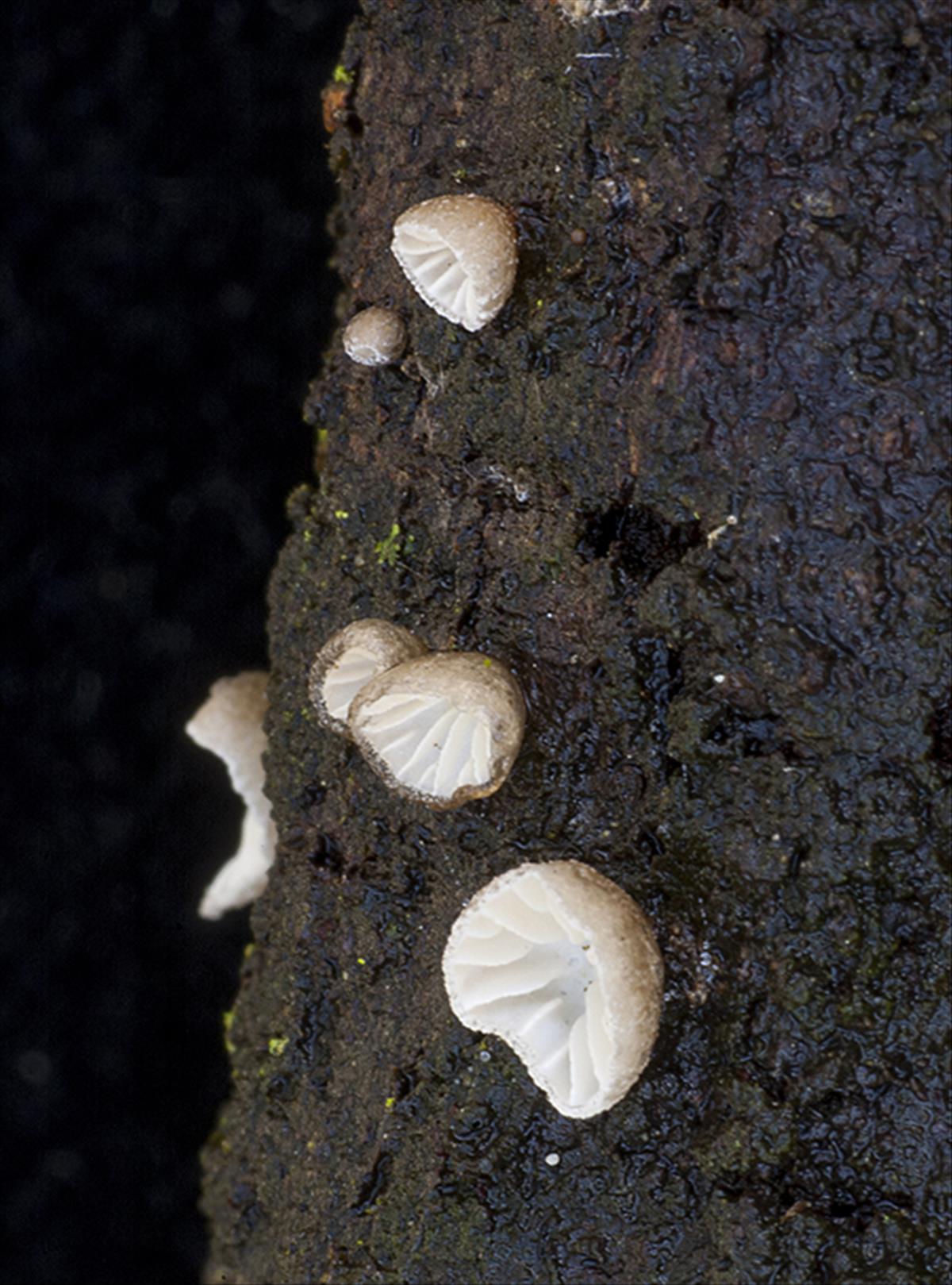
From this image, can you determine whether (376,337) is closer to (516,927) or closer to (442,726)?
(442,726)

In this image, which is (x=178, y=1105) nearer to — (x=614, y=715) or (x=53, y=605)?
(x=53, y=605)

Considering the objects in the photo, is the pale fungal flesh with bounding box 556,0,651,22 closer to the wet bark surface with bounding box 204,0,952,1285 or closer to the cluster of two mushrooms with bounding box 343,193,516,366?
the wet bark surface with bounding box 204,0,952,1285

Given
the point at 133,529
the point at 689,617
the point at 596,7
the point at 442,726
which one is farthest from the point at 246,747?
the point at 596,7

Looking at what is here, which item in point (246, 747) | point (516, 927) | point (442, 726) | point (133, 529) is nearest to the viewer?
point (516, 927)

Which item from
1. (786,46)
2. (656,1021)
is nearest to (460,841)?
(656,1021)

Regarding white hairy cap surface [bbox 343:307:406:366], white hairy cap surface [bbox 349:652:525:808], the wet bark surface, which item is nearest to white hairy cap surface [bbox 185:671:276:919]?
the wet bark surface

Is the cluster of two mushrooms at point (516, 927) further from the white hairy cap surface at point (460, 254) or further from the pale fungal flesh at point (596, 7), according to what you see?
the pale fungal flesh at point (596, 7)
